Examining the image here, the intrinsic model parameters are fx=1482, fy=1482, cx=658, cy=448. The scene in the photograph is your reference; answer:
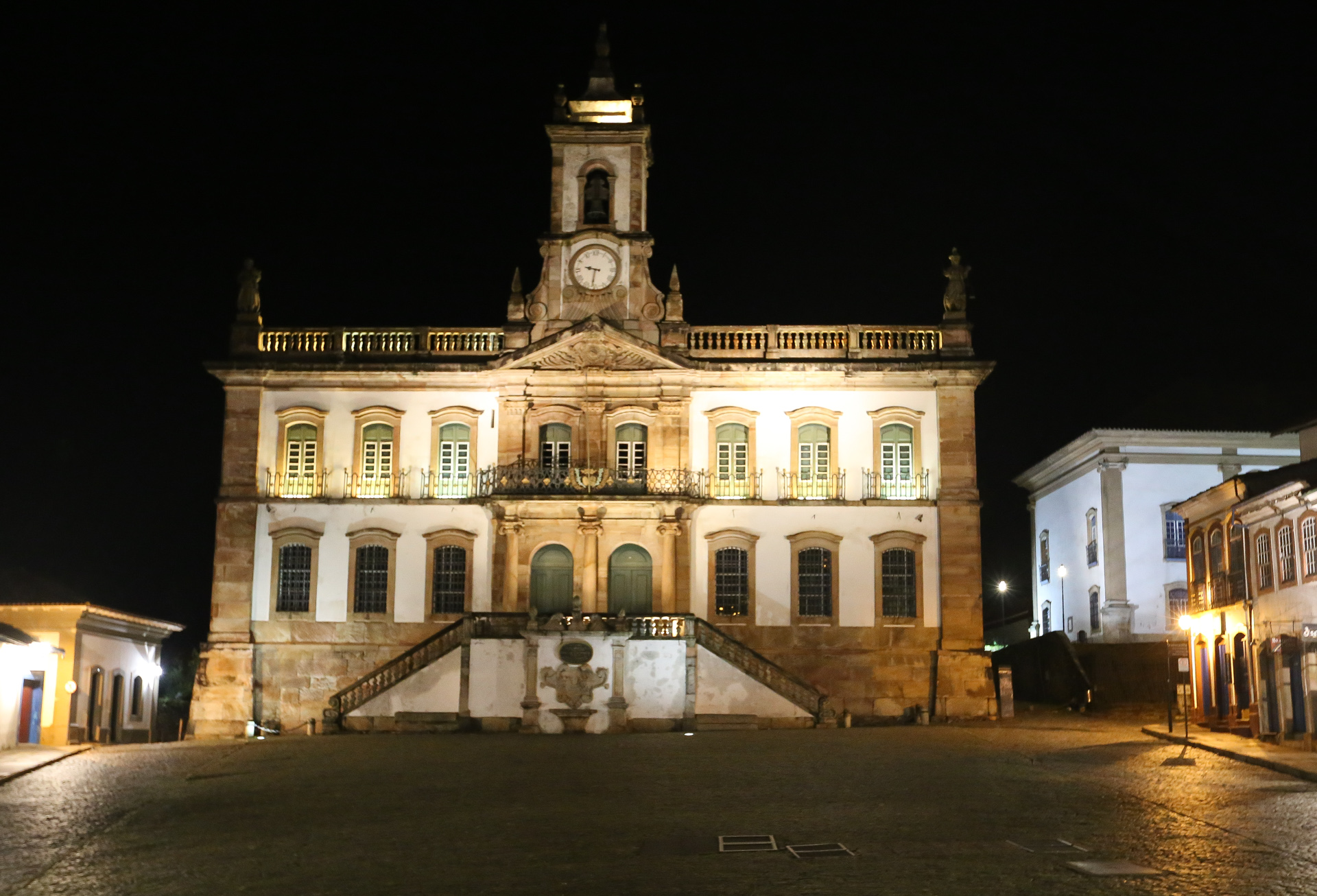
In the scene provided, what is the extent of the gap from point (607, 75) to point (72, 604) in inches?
→ 742

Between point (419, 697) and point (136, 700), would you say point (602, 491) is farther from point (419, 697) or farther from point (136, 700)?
point (136, 700)

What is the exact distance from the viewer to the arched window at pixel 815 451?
36.3 metres

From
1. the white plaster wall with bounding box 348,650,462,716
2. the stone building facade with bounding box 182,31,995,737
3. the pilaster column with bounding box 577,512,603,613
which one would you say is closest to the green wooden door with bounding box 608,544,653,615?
the stone building facade with bounding box 182,31,995,737

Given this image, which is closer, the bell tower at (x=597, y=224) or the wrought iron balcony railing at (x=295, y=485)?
the wrought iron balcony railing at (x=295, y=485)

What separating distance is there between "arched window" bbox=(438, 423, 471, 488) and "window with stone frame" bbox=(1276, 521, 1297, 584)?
18.5 metres

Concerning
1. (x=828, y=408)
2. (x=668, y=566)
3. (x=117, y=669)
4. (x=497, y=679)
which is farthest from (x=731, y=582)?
(x=117, y=669)

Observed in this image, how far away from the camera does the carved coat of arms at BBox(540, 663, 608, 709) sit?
31.8 meters

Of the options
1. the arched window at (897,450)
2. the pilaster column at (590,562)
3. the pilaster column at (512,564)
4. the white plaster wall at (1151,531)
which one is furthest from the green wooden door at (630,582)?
the white plaster wall at (1151,531)

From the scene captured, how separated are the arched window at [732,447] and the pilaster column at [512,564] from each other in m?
5.16

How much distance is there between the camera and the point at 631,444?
36.4 meters

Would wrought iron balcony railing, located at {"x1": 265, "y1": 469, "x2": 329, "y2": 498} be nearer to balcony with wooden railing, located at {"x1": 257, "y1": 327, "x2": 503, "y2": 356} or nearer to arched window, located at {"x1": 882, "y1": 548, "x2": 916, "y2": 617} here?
balcony with wooden railing, located at {"x1": 257, "y1": 327, "x2": 503, "y2": 356}

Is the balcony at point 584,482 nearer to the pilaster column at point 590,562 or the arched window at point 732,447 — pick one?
the pilaster column at point 590,562

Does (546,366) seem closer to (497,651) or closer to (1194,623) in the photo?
(497,651)

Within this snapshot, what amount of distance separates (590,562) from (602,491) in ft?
5.68
